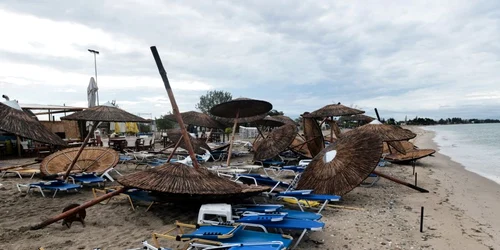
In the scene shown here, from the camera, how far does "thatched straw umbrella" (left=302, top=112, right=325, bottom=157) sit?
37.5 ft

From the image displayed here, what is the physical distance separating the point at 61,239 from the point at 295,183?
4.59 meters

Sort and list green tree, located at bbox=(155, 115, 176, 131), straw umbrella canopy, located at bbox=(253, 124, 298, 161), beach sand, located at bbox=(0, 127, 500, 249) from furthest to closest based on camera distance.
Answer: green tree, located at bbox=(155, 115, 176, 131)
straw umbrella canopy, located at bbox=(253, 124, 298, 161)
beach sand, located at bbox=(0, 127, 500, 249)

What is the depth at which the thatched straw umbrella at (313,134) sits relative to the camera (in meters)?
11.4

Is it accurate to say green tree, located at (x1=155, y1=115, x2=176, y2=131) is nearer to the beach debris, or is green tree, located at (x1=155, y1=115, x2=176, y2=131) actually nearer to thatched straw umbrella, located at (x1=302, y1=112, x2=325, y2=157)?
thatched straw umbrella, located at (x1=302, y1=112, x2=325, y2=157)

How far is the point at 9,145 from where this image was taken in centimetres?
1384

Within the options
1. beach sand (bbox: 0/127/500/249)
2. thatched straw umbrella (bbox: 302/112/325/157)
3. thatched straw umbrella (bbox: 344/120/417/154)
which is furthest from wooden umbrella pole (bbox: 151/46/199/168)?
thatched straw umbrella (bbox: 302/112/325/157)

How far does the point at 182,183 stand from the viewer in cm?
459

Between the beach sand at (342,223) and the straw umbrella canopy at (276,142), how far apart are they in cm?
356

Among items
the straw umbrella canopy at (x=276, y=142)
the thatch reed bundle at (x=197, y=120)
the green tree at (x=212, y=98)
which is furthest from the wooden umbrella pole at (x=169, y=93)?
A: the green tree at (x=212, y=98)

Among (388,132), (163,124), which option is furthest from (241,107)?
(163,124)

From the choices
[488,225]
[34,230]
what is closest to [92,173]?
[34,230]

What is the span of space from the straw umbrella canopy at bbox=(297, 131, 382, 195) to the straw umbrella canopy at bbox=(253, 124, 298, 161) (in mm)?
3702

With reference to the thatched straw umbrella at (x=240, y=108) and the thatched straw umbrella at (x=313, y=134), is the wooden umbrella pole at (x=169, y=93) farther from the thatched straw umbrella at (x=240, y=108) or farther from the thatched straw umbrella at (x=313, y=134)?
the thatched straw umbrella at (x=313, y=134)

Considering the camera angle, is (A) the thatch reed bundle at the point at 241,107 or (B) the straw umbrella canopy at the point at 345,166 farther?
(A) the thatch reed bundle at the point at 241,107
